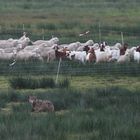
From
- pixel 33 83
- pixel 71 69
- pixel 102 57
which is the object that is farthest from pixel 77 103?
pixel 102 57

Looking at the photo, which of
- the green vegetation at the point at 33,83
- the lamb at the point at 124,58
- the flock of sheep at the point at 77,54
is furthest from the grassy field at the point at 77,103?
the flock of sheep at the point at 77,54

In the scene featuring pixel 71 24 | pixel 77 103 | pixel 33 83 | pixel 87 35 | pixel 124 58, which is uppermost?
pixel 71 24

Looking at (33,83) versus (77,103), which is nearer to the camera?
(77,103)

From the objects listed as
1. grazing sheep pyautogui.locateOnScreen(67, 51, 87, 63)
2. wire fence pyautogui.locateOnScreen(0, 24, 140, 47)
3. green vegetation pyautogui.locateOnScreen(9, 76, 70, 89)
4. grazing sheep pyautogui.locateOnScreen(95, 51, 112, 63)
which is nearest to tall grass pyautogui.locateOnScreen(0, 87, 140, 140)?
green vegetation pyautogui.locateOnScreen(9, 76, 70, 89)

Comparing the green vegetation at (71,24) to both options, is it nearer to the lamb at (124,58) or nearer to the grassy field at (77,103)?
the grassy field at (77,103)

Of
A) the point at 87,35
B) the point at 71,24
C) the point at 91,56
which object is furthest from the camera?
the point at 71,24

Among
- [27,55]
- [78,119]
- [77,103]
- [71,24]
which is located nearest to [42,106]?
[77,103]

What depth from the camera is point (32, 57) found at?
30219 millimetres

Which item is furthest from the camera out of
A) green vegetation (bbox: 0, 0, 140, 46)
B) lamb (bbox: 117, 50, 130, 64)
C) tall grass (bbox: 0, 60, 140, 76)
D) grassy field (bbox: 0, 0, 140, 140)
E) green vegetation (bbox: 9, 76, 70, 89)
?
green vegetation (bbox: 0, 0, 140, 46)

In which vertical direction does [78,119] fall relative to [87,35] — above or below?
below

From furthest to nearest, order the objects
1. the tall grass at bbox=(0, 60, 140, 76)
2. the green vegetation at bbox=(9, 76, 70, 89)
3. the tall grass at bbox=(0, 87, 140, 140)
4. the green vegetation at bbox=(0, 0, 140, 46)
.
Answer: the green vegetation at bbox=(0, 0, 140, 46) → the tall grass at bbox=(0, 60, 140, 76) → the green vegetation at bbox=(9, 76, 70, 89) → the tall grass at bbox=(0, 87, 140, 140)

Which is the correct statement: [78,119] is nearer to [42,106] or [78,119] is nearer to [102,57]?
[42,106]

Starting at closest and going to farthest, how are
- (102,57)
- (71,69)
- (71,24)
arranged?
(71,69) → (102,57) → (71,24)

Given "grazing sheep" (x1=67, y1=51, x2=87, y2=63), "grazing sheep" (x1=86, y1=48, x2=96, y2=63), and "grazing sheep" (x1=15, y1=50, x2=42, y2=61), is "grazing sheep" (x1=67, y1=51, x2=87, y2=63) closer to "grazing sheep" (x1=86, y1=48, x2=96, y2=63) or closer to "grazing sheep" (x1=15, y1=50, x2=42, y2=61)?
"grazing sheep" (x1=86, y1=48, x2=96, y2=63)
